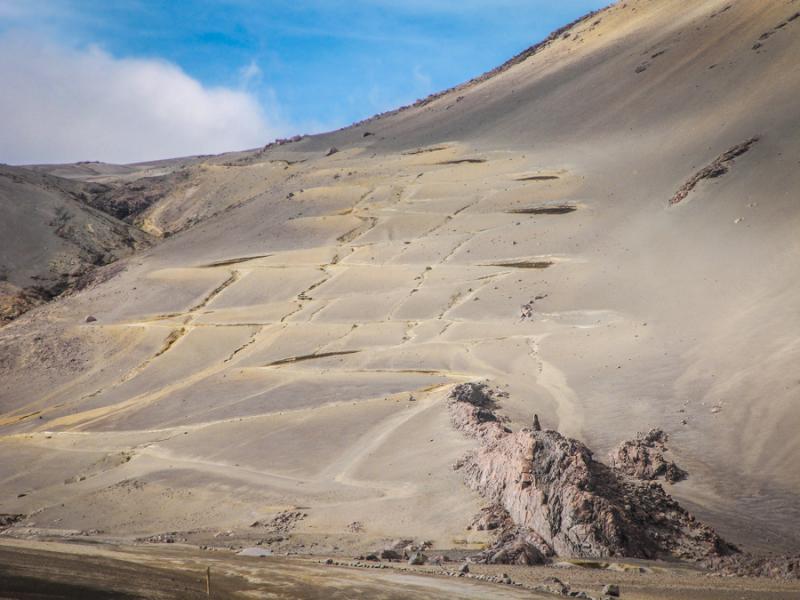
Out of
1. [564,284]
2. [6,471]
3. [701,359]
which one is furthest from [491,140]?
[6,471]

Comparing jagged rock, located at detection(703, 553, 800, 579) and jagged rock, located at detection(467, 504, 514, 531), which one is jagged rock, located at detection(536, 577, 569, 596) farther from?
jagged rock, located at detection(467, 504, 514, 531)

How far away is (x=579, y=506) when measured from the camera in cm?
878

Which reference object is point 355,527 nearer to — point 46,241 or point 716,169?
point 716,169

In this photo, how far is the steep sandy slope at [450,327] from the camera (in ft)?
Result: 39.8

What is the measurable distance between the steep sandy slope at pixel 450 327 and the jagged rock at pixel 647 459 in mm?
294

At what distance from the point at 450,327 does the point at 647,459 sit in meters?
9.41

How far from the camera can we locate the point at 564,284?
21.3m

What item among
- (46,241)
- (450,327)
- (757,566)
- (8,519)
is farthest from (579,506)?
(46,241)

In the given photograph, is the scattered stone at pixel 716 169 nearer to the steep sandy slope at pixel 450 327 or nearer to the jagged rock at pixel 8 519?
the steep sandy slope at pixel 450 327

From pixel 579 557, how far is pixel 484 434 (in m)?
4.17

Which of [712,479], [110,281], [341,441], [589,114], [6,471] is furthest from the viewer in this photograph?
[589,114]

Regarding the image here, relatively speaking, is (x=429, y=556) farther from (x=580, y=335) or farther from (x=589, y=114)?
(x=589, y=114)

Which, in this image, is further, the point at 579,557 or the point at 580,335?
the point at 580,335

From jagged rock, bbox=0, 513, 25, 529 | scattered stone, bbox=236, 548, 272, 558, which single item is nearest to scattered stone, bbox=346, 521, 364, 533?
scattered stone, bbox=236, 548, 272, 558
